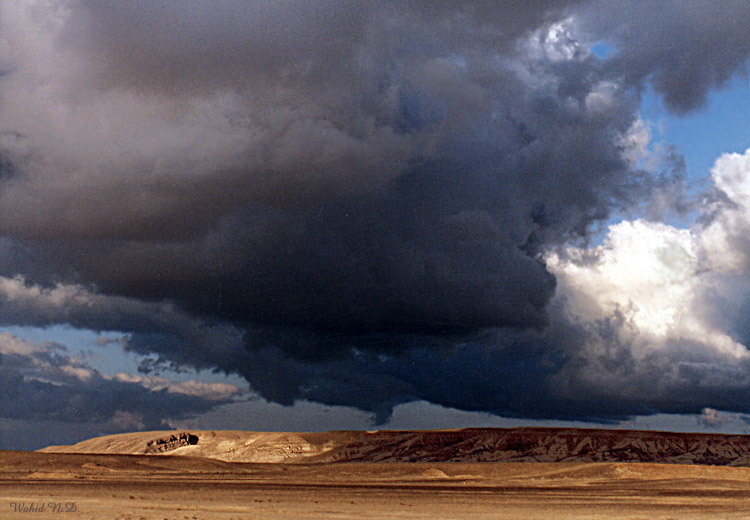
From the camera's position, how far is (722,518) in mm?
53406

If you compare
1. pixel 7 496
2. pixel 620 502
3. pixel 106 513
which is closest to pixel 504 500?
pixel 620 502

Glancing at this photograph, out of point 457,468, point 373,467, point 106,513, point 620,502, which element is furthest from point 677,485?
point 106,513

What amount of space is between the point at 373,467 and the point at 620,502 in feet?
285

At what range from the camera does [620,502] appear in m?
68.4

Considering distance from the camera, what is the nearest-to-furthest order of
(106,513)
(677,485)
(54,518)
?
(54,518), (106,513), (677,485)

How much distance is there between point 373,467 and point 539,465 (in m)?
34.7

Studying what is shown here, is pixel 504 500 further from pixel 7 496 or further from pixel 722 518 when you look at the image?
pixel 7 496

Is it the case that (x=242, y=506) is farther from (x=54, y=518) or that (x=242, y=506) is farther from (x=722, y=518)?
(x=722, y=518)

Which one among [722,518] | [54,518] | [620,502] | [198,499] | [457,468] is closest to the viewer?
[54,518]

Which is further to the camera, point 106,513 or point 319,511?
point 319,511

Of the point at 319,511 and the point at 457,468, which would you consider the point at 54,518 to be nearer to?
the point at 319,511

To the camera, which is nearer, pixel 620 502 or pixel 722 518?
pixel 722 518

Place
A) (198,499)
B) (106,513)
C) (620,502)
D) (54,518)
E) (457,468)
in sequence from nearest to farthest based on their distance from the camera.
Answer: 1. (54,518)
2. (106,513)
3. (198,499)
4. (620,502)
5. (457,468)

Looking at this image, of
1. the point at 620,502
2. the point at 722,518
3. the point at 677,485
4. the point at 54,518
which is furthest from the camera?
the point at 677,485
